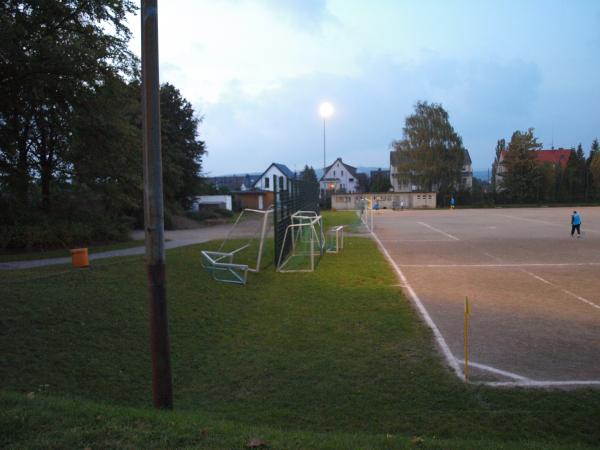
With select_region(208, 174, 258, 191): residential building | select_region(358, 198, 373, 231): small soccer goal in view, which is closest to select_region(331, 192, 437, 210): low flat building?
select_region(358, 198, 373, 231): small soccer goal

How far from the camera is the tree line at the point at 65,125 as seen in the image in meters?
17.2

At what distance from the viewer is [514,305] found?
10266 millimetres

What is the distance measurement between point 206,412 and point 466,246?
18009 mm

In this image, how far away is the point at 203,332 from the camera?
857 cm

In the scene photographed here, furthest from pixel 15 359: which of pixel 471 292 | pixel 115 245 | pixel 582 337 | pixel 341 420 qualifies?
pixel 115 245

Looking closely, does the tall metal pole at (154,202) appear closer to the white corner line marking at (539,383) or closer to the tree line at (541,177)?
the white corner line marking at (539,383)

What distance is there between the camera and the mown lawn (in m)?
4.21

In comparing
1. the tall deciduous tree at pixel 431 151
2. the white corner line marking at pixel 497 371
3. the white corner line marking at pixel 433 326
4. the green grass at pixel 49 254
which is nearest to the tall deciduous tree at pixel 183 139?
the green grass at pixel 49 254

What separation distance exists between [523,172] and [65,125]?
73396 mm

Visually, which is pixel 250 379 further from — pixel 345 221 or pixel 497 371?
pixel 345 221

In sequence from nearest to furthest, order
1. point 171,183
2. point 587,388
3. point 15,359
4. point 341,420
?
point 341,420 < point 587,388 < point 15,359 < point 171,183

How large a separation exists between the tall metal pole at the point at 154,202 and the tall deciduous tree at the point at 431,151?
77212 mm

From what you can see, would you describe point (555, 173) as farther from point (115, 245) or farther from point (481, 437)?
point (481, 437)

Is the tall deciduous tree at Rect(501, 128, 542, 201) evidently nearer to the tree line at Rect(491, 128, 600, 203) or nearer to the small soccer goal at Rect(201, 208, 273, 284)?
the tree line at Rect(491, 128, 600, 203)
